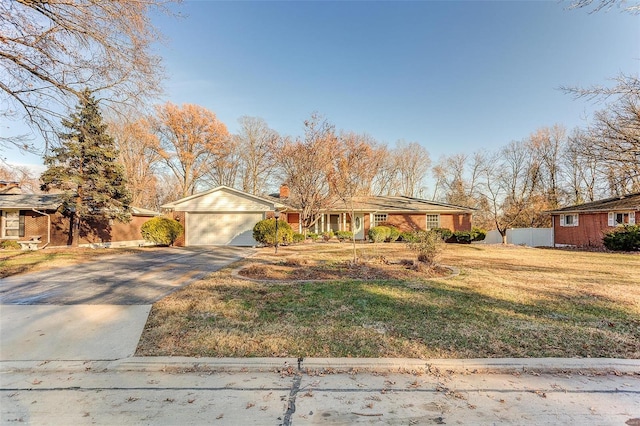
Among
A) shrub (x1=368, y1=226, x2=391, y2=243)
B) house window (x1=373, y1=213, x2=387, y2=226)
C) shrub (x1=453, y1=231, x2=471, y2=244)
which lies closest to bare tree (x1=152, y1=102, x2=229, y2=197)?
house window (x1=373, y1=213, x2=387, y2=226)

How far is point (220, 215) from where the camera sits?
1964cm

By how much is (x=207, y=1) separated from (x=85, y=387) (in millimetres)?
8876

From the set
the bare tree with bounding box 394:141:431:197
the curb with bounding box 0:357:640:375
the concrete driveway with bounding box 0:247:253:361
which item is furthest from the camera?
the bare tree with bounding box 394:141:431:197

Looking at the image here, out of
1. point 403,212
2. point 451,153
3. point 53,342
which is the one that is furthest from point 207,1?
point 451,153

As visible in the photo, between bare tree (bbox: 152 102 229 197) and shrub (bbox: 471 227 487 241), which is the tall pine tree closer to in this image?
bare tree (bbox: 152 102 229 197)

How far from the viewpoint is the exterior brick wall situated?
19.2 meters

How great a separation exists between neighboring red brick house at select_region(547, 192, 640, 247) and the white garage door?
68.6 feet

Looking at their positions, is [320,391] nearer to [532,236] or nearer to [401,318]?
[401,318]

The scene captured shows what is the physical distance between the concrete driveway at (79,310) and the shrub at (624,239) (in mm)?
20170

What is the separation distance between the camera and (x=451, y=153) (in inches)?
1391

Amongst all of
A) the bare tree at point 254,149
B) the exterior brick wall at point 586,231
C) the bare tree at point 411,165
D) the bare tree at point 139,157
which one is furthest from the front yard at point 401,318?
the bare tree at point 411,165

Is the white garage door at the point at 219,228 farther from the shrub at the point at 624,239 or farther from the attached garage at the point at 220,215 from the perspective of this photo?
the shrub at the point at 624,239

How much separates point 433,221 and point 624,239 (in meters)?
11.1

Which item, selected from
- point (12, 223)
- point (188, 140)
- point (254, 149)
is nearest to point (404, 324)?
point (12, 223)
